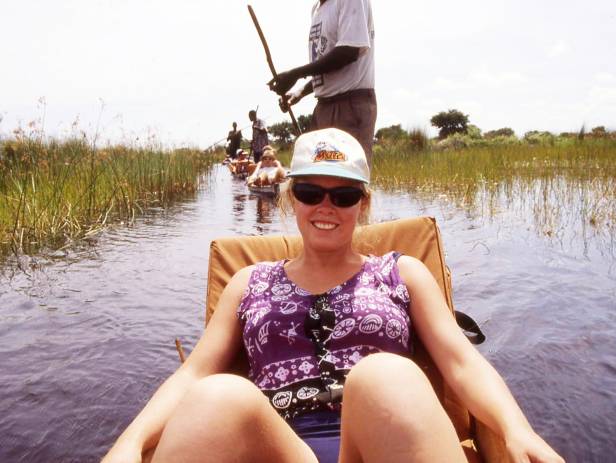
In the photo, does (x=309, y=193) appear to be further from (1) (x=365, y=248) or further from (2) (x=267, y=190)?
(2) (x=267, y=190)

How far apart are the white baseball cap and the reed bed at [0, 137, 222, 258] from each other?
202 inches

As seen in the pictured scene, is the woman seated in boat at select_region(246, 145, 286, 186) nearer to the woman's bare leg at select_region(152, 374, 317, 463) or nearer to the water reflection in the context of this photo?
the water reflection

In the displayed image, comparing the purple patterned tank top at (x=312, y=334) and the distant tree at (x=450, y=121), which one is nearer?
the purple patterned tank top at (x=312, y=334)

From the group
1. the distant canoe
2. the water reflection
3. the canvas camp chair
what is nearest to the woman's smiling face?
the canvas camp chair

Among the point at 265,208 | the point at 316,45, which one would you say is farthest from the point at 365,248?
the point at 265,208

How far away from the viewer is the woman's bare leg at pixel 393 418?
132cm

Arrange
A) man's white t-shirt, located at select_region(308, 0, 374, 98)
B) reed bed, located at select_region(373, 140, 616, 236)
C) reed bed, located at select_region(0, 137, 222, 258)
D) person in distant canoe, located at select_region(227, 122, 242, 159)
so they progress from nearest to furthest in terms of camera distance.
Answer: man's white t-shirt, located at select_region(308, 0, 374, 98)
reed bed, located at select_region(0, 137, 222, 258)
reed bed, located at select_region(373, 140, 616, 236)
person in distant canoe, located at select_region(227, 122, 242, 159)

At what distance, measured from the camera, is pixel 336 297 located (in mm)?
2004

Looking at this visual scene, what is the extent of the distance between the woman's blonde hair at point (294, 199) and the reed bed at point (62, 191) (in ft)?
15.3

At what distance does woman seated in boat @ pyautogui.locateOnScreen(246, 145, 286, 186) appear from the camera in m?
13.2

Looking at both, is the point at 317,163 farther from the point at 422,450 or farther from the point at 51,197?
the point at 51,197

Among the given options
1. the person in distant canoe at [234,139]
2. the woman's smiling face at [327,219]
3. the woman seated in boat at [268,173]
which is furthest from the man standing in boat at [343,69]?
the person in distant canoe at [234,139]

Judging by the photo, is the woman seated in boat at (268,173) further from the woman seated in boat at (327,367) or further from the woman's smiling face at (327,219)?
the woman's smiling face at (327,219)

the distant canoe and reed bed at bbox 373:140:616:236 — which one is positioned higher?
reed bed at bbox 373:140:616:236
